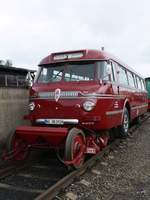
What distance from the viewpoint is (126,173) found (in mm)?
6812

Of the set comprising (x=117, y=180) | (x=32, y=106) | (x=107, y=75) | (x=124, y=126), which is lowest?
(x=117, y=180)

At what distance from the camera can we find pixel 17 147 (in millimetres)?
7105

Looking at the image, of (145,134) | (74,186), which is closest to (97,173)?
(74,186)

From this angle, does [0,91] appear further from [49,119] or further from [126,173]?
[126,173]

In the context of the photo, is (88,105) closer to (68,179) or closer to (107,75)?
(107,75)

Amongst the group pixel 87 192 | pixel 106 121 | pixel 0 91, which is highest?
pixel 0 91

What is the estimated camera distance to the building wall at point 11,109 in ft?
28.7

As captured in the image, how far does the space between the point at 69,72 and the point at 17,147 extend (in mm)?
2286

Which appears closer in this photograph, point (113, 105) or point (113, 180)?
point (113, 180)

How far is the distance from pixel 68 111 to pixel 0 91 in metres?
2.45

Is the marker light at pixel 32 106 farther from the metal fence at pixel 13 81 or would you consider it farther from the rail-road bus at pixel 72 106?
the metal fence at pixel 13 81

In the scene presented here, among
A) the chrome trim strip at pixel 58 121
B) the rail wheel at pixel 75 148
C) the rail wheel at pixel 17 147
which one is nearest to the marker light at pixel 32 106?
the chrome trim strip at pixel 58 121

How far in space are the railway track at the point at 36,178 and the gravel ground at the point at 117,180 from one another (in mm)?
165

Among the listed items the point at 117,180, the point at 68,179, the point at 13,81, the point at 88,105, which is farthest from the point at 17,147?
the point at 13,81
